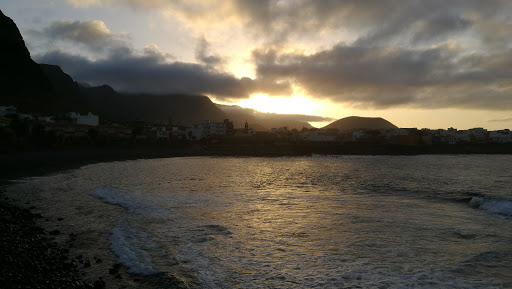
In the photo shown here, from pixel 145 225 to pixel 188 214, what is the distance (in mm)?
3387

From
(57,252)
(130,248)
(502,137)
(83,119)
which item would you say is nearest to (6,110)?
(83,119)

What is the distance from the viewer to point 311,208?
22500mm

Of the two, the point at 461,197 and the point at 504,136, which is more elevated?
the point at 504,136

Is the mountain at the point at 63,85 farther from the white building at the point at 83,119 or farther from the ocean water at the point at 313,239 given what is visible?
the ocean water at the point at 313,239

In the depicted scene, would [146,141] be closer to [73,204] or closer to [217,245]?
[73,204]

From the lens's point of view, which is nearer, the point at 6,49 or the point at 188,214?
the point at 188,214

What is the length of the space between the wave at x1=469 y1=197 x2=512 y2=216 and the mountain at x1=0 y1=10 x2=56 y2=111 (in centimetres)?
13354

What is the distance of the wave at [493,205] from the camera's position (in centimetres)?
2218

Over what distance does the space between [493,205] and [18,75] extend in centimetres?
15288

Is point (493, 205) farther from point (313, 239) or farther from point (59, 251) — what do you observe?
point (59, 251)

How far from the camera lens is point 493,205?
2377 centimetres

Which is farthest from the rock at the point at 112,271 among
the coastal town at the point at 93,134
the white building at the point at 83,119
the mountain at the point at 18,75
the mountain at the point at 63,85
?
the mountain at the point at 63,85

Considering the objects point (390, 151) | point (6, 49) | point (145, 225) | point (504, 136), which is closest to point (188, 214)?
point (145, 225)

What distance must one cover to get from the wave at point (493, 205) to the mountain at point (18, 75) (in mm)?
133536
